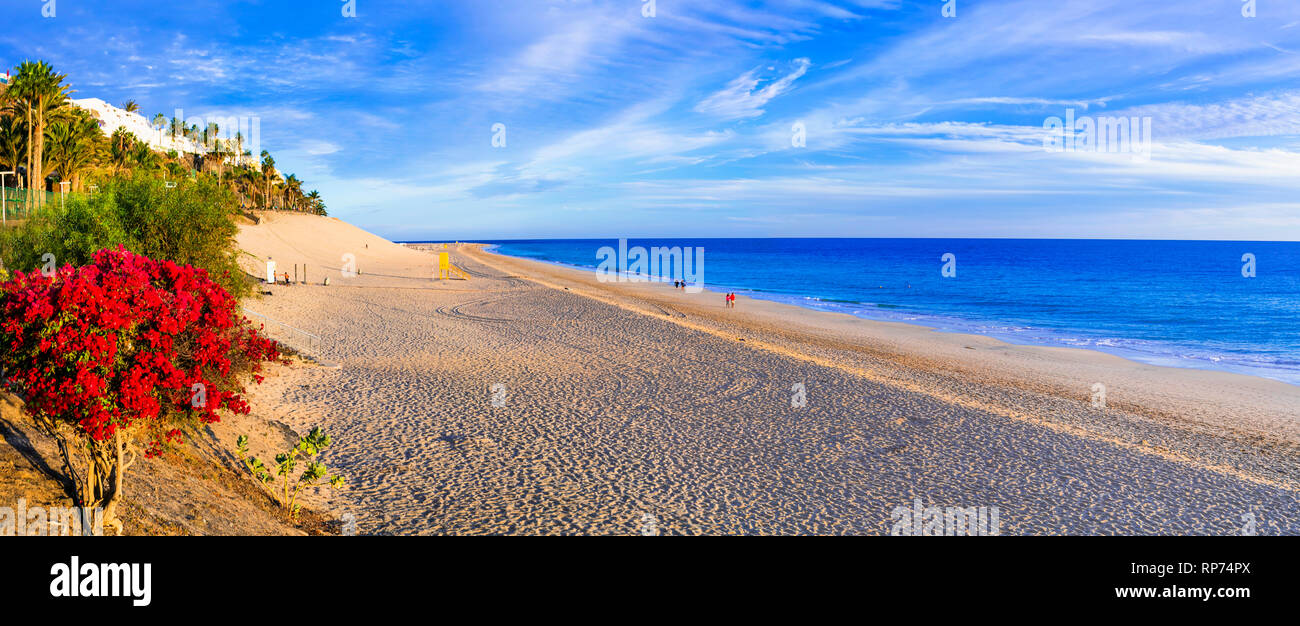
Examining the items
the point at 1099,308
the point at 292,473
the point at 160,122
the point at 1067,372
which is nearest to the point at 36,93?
the point at 292,473

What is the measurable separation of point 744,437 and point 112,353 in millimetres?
9929

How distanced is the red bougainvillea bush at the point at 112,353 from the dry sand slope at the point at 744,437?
2842 mm

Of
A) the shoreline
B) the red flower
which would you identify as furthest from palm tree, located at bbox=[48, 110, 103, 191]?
the red flower

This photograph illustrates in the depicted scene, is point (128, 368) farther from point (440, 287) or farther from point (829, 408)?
point (440, 287)

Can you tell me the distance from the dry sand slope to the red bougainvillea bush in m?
2.84

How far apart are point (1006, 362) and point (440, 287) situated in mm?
34375

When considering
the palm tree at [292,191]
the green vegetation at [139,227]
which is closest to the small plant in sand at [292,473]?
the green vegetation at [139,227]

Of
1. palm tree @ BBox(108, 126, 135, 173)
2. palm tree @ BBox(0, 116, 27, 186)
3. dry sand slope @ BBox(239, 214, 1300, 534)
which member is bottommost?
dry sand slope @ BBox(239, 214, 1300, 534)

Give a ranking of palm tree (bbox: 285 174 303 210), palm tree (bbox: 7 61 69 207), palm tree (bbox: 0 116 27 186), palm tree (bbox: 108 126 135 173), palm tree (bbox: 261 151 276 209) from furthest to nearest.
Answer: palm tree (bbox: 285 174 303 210), palm tree (bbox: 261 151 276 209), palm tree (bbox: 108 126 135 173), palm tree (bbox: 0 116 27 186), palm tree (bbox: 7 61 69 207)

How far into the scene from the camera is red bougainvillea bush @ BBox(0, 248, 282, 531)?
5523mm

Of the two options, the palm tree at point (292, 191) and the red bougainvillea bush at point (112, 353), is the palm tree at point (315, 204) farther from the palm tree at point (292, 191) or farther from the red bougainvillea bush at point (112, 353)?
the red bougainvillea bush at point (112, 353)

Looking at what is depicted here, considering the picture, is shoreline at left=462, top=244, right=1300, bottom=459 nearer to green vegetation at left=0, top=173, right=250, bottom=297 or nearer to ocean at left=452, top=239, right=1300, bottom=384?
ocean at left=452, top=239, right=1300, bottom=384
